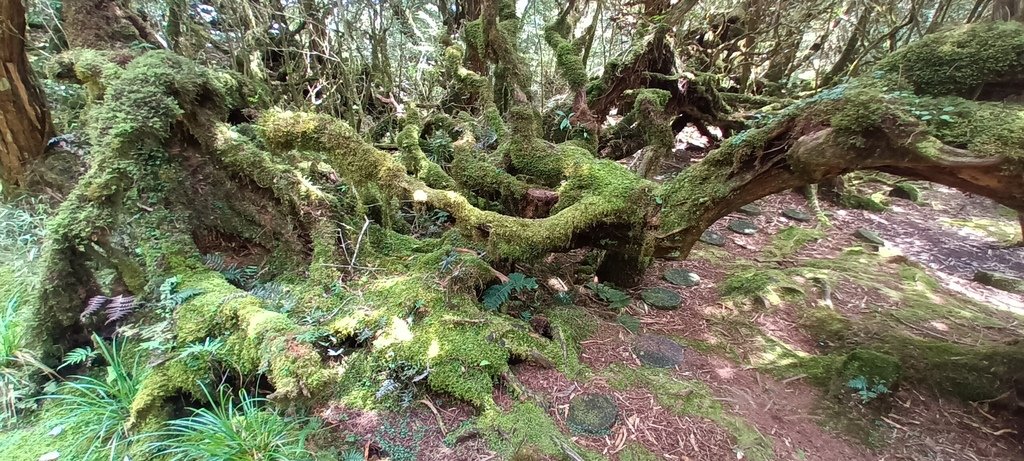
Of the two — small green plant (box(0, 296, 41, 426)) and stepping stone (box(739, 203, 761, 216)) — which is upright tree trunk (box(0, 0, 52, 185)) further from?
stepping stone (box(739, 203, 761, 216))

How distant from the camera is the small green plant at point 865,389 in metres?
3.09

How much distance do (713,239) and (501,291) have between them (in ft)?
12.1

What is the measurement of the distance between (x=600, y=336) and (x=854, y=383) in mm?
1819

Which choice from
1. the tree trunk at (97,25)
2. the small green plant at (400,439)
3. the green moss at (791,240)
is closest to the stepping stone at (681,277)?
the green moss at (791,240)

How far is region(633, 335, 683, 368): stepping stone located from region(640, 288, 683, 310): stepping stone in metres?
0.47

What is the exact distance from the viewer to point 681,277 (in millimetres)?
4621

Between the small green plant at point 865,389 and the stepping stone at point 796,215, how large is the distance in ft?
13.6

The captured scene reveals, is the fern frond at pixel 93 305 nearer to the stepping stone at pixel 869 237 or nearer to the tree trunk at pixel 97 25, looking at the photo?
the tree trunk at pixel 97 25

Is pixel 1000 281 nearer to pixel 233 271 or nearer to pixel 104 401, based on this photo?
pixel 233 271

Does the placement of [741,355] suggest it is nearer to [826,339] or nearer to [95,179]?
[826,339]

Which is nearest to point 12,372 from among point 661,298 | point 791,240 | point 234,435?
point 234,435

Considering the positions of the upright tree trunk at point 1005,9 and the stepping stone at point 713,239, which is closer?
the upright tree trunk at point 1005,9

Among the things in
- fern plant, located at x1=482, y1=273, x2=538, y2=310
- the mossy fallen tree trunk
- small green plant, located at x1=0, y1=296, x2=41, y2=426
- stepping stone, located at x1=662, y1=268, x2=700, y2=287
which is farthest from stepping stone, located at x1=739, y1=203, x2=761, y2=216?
small green plant, located at x1=0, y1=296, x2=41, y2=426

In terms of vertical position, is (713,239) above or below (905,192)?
above
